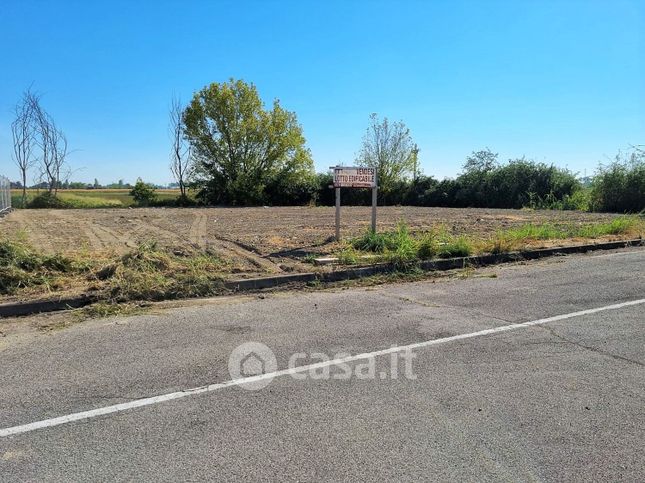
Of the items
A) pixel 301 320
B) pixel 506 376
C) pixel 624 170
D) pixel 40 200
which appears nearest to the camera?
pixel 506 376

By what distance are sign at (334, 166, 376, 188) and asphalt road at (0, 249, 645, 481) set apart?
5.43m

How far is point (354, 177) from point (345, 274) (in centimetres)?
366

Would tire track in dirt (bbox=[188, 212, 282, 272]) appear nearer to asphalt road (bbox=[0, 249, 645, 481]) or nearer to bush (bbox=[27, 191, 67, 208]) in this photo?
asphalt road (bbox=[0, 249, 645, 481])

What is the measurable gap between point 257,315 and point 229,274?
6.87ft

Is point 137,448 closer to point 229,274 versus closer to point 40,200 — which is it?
point 229,274

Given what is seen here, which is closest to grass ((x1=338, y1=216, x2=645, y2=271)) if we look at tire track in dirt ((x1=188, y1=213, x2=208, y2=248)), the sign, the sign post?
the sign post

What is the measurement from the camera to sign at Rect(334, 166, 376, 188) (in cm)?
1138

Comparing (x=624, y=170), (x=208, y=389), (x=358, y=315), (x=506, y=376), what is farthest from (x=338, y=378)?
(x=624, y=170)

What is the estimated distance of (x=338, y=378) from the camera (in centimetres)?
421

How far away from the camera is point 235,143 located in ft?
111

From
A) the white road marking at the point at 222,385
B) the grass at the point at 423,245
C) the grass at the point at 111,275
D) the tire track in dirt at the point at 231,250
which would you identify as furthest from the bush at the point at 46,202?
the white road marking at the point at 222,385

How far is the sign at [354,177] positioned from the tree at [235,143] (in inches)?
874

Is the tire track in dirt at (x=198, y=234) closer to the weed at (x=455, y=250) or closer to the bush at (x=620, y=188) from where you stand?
the weed at (x=455, y=250)

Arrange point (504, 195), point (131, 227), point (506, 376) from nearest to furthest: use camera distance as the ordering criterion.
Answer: point (506, 376) → point (131, 227) → point (504, 195)
